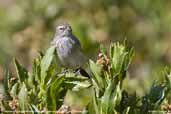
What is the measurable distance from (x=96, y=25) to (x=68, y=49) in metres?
2.61

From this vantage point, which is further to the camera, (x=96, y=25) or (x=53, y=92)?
(x=96, y=25)

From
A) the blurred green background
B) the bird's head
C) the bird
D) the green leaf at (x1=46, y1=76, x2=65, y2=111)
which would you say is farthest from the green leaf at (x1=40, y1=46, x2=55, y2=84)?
the blurred green background

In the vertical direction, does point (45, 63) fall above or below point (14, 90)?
above

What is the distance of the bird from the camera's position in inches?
209

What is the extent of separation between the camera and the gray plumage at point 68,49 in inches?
210

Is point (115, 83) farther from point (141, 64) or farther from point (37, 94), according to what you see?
point (141, 64)

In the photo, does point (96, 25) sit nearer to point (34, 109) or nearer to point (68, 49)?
point (68, 49)

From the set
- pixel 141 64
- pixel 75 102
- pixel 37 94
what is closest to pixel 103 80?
pixel 37 94

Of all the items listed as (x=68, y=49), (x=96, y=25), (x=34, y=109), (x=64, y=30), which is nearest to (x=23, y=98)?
(x=34, y=109)

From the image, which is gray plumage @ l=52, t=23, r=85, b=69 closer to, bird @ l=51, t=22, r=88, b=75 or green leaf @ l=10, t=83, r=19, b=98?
bird @ l=51, t=22, r=88, b=75

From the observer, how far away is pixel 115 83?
3.63 meters

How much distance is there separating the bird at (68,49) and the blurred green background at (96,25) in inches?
58.7

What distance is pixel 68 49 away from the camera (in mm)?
5609

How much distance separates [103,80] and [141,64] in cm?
430
